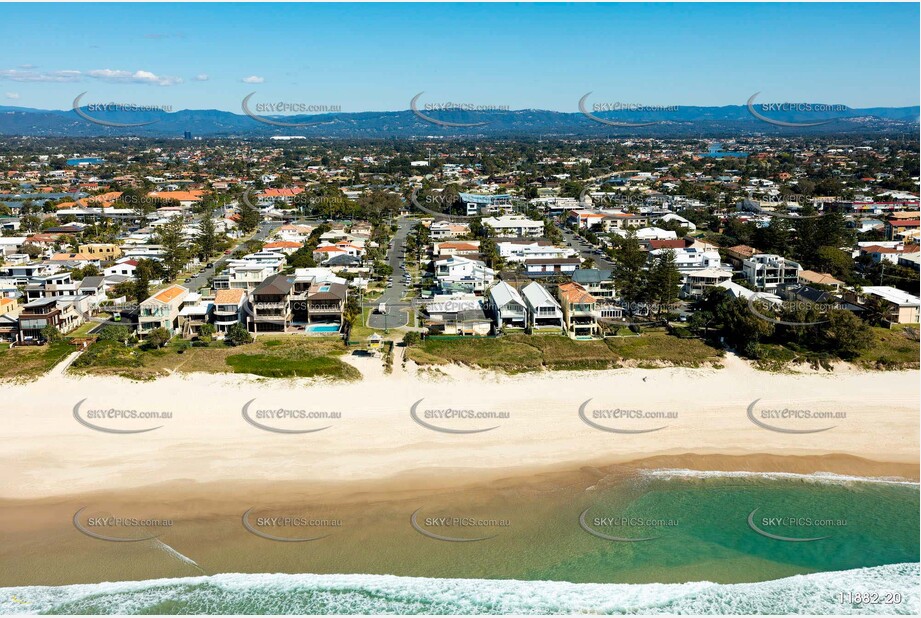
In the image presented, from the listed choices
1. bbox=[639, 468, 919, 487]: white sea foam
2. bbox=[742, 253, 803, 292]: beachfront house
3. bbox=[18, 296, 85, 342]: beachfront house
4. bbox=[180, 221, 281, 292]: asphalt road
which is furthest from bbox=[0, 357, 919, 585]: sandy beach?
bbox=[180, 221, 281, 292]: asphalt road

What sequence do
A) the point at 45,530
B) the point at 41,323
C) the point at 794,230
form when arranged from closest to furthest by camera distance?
the point at 45,530, the point at 41,323, the point at 794,230

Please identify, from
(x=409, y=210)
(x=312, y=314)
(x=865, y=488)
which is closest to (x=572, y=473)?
(x=865, y=488)

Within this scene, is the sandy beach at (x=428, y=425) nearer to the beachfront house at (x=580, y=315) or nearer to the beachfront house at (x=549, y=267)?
the beachfront house at (x=580, y=315)

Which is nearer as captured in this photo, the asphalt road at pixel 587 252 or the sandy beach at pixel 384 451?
the sandy beach at pixel 384 451

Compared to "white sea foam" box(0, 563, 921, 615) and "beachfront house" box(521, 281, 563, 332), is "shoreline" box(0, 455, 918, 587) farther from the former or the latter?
"beachfront house" box(521, 281, 563, 332)

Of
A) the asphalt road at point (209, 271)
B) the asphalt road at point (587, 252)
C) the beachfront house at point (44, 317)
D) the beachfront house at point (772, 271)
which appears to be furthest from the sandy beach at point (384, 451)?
the asphalt road at point (587, 252)

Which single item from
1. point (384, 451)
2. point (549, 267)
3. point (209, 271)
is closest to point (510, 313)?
point (384, 451)

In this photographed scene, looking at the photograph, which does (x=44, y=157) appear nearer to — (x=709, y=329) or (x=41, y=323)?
(x=41, y=323)
